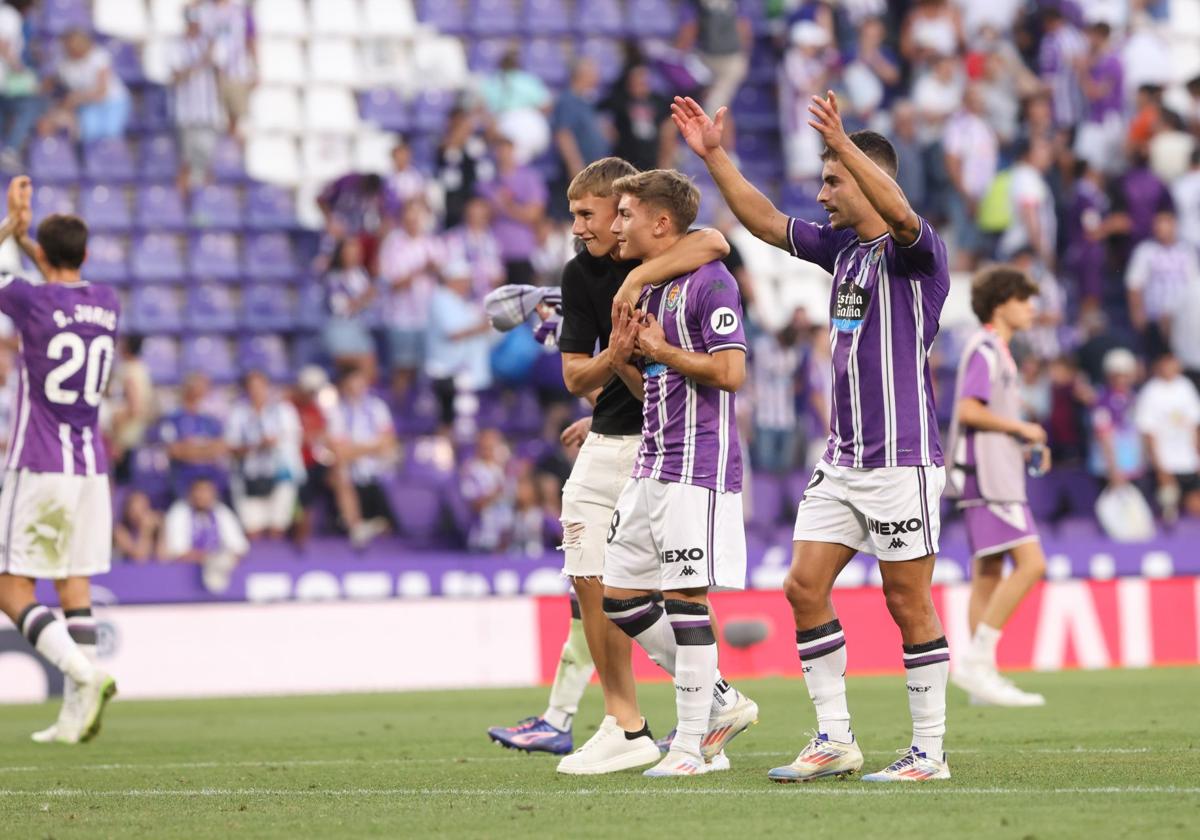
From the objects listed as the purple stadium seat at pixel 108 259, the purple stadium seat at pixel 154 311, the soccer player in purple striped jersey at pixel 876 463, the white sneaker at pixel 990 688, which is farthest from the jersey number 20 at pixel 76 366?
the purple stadium seat at pixel 108 259

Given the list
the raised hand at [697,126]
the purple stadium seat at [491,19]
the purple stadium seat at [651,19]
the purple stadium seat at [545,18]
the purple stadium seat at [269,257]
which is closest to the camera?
the raised hand at [697,126]

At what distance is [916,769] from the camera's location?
6867mm

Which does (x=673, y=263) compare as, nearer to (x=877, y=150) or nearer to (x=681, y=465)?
(x=681, y=465)

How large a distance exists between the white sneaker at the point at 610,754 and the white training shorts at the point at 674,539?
705mm

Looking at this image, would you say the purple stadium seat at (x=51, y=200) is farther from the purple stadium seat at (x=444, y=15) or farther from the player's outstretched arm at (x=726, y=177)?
the player's outstretched arm at (x=726, y=177)

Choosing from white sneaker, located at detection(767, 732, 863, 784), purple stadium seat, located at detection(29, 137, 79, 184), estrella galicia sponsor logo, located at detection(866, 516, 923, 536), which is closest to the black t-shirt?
estrella galicia sponsor logo, located at detection(866, 516, 923, 536)

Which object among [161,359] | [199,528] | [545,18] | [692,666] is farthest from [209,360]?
[692,666]

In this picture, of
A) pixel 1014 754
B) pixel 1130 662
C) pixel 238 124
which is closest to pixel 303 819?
pixel 1014 754

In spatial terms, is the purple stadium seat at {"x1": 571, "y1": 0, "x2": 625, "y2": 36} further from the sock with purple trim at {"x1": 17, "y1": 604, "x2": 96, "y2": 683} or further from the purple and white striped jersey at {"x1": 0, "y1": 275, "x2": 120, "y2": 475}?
the sock with purple trim at {"x1": 17, "y1": 604, "x2": 96, "y2": 683}

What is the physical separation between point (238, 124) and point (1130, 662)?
35.7 ft

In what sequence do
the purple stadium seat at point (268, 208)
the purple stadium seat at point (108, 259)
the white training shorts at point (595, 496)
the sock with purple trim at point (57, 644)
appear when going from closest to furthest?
the white training shorts at point (595, 496) < the sock with purple trim at point (57, 644) < the purple stadium seat at point (108, 259) < the purple stadium seat at point (268, 208)

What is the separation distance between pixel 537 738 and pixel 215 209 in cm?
1216

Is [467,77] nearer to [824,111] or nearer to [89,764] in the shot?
[89,764]

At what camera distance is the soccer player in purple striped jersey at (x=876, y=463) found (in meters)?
6.82
